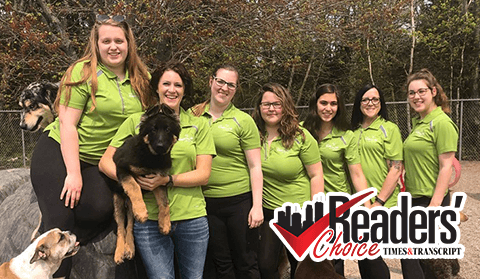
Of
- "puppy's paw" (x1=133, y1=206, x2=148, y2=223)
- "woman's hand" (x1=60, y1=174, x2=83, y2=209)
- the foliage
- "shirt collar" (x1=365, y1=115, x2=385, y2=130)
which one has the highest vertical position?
the foliage

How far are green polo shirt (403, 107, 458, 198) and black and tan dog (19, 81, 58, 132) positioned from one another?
3932 millimetres

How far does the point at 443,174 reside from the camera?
3689mm

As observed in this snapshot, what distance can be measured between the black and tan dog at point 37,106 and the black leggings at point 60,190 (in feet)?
3.51

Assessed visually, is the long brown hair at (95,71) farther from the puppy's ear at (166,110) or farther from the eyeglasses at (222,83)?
the eyeglasses at (222,83)

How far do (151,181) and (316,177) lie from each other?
1.78 m

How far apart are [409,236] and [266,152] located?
1.91 metres

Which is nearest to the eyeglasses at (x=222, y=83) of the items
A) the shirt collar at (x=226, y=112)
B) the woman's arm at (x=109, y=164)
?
the shirt collar at (x=226, y=112)

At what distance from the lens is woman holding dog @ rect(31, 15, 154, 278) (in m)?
2.95

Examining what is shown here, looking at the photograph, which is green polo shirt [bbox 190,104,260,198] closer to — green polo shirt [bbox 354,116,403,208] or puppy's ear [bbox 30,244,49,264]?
green polo shirt [bbox 354,116,403,208]

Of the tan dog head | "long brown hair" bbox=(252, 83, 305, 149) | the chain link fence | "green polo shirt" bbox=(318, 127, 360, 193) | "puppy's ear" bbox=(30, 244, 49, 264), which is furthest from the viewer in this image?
the chain link fence

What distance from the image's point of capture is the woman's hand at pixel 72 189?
9.61 feet

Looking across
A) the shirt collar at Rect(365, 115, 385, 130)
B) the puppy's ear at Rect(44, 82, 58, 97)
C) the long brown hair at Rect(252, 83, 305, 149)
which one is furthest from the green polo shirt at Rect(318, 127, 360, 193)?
the puppy's ear at Rect(44, 82, 58, 97)

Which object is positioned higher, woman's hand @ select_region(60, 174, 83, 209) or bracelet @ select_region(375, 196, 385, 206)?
woman's hand @ select_region(60, 174, 83, 209)

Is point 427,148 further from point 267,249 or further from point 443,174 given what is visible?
point 267,249
